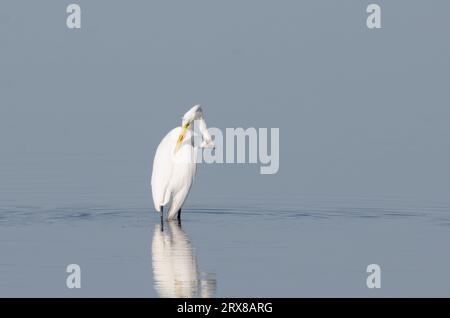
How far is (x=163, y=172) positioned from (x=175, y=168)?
0.27 meters

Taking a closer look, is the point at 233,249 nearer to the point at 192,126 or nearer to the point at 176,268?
the point at 176,268

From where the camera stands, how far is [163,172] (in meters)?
19.2

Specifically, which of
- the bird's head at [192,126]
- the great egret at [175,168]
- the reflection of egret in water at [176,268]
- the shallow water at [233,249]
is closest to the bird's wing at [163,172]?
the great egret at [175,168]

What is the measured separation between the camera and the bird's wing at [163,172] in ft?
62.1

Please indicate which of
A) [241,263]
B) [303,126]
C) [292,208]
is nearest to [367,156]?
[303,126]

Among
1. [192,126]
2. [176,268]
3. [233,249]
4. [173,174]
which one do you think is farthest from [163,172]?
[176,268]

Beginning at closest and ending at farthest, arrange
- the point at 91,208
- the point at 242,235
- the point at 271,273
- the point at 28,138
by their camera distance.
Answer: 1. the point at 271,273
2. the point at 242,235
3. the point at 91,208
4. the point at 28,138

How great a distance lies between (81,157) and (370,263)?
38.0ft

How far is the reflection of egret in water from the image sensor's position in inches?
563

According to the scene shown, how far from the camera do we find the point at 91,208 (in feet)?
66.3

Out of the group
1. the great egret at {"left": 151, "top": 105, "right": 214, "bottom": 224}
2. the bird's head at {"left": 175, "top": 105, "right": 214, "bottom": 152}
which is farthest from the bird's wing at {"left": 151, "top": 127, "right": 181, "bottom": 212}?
the bird's head at {"left": 175, "top": 105, "right": 214, "bottom": 152}

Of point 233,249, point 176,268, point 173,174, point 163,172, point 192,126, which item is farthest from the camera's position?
point 192,126

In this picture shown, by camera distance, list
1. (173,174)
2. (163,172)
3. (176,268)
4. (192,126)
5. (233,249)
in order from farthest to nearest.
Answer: (192,126) < (173,174) < (163,172) < (233,249) < (176,268)
